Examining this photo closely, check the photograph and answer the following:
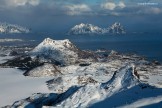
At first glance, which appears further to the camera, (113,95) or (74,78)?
(74,78)

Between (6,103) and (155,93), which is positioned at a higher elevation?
(155,93)

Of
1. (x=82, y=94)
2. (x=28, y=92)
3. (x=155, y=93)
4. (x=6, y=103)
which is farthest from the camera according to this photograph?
(x=28, y=92)

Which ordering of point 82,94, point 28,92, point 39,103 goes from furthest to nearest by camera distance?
point 28,92, point 39,103, point 82,94

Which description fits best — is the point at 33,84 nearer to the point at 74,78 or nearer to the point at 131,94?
the point at 74,78

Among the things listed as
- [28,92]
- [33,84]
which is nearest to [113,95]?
[28,92]

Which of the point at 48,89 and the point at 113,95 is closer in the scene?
the point at 113,95

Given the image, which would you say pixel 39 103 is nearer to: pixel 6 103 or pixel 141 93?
pixel 6 103

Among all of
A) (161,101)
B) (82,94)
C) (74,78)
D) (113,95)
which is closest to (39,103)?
(82,94)

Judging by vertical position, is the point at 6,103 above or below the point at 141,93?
below

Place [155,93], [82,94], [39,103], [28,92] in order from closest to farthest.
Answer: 1. [155,93]
2. [82,94]
3. [39,103]
4. [28,92]
